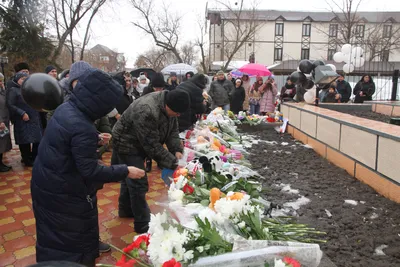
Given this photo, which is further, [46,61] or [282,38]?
[282,38]

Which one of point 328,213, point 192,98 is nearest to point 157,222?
point 328,213

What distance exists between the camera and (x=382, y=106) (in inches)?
285

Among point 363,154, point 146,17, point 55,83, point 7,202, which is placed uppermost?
point 146,17

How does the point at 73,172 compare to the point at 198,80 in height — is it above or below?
below

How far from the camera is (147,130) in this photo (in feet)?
9.61

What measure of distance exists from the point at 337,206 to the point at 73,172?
2358 millimetres

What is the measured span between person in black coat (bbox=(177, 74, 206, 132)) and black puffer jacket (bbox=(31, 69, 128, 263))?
279 cm

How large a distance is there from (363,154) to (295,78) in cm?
462

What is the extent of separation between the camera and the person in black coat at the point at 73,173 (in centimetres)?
197

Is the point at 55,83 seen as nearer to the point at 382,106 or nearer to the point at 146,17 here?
the point at 382,106

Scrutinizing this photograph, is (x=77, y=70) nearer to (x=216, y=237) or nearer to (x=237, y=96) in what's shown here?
(x=216, y=237)

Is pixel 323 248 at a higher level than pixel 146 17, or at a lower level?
lower

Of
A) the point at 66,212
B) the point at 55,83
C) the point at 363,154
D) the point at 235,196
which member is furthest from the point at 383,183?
the point at 55,83

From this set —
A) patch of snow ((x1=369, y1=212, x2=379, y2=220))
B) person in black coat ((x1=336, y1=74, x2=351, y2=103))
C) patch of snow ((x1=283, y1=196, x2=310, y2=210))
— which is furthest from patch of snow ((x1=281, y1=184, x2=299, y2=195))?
person in black coat ((x1=336, y1=74, x2=351, y2=103))
